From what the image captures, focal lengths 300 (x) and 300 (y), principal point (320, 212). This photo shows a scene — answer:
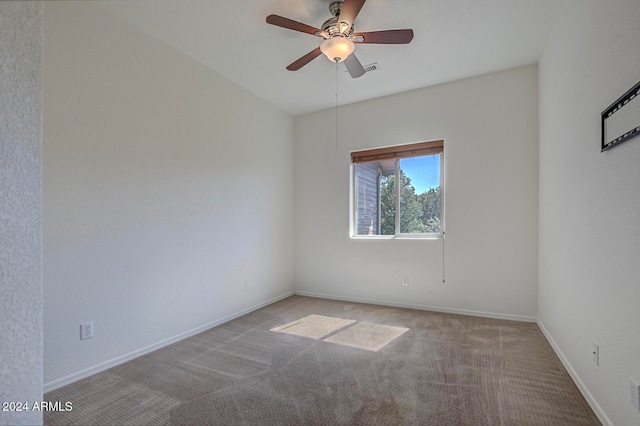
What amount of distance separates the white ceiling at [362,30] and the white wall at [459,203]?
1.08 ft

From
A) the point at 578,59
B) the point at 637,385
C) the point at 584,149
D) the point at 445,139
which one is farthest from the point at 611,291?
the point at 445,139

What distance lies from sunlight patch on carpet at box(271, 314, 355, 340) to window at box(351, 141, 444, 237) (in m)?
1.33

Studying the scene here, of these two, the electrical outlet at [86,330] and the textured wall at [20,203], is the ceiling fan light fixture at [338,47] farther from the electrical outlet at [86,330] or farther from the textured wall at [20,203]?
the electrical outlet at [86,330]

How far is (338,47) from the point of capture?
223cm

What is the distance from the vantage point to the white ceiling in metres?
2.35

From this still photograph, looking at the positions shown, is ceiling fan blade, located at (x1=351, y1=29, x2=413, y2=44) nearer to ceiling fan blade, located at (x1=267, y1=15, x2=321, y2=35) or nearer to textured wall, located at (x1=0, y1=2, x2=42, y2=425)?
ceiling fan blade, located at (x1=267, y1=15, x2=321, y2=35)

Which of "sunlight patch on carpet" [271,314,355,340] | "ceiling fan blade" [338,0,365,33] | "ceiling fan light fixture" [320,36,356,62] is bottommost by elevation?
"sunlight patch on carpet" [271,314,355,340]

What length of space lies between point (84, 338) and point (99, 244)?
689mm

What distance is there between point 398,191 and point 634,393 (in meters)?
2.99

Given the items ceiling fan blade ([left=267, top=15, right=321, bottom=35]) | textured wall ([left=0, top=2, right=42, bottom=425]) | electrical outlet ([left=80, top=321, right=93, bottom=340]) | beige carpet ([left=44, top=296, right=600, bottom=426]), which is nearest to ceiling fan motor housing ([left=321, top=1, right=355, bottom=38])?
ceiling fan blade ([left=267, top=15, right=321, bottom=35])

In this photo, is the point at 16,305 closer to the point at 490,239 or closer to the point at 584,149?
the point at 584,149

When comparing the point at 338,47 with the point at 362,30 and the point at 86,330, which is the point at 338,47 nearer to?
the point at 362,30

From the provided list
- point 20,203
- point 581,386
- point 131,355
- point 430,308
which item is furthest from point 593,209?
point 131,355

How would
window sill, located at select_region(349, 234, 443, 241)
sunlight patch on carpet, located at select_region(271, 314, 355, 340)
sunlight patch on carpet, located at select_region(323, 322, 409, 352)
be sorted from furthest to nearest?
window sill, located at select_region(349, 234, 443, 241), sunlight patch on carpet, located at select_region(271, 314, 355, 340), sunlight patch on carpet, located at select_region(323, 322, 409, 352)
